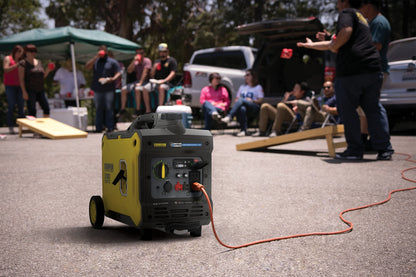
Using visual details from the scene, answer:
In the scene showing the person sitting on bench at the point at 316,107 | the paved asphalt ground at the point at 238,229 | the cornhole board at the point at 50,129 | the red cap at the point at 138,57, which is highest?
the red cap at the point at 138,57

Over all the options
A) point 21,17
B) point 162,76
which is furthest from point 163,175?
point 21,17

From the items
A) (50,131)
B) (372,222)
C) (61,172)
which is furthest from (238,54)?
(372,222)

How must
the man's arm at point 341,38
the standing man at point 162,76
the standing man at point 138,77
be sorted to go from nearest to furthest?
→ the man's arm at point 341,38
the standing man at point 162,76
the standing man at point 138,77

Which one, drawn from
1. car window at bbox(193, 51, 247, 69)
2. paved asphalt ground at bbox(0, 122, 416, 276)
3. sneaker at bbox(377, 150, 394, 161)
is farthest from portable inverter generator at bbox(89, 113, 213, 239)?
car window at bbox(193, 51, 247, 69)

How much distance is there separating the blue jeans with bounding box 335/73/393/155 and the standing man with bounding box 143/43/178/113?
672cm

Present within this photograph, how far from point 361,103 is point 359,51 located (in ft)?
2.40

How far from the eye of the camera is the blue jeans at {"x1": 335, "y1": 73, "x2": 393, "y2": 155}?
6680 mm

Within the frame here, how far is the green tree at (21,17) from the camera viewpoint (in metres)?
28.3

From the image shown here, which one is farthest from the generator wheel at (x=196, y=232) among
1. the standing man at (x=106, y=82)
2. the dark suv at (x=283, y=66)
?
the standing man at (x=106, y=82)

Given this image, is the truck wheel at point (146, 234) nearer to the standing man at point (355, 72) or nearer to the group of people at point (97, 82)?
the standing man at point (355, 72)

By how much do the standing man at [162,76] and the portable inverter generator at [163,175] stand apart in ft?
32.2

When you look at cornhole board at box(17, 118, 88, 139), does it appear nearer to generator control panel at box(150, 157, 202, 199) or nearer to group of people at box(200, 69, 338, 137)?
group of people at box(200, 69, 338, 137)

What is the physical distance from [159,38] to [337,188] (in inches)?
875

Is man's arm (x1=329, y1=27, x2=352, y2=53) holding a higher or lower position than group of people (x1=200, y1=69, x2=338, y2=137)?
higher
